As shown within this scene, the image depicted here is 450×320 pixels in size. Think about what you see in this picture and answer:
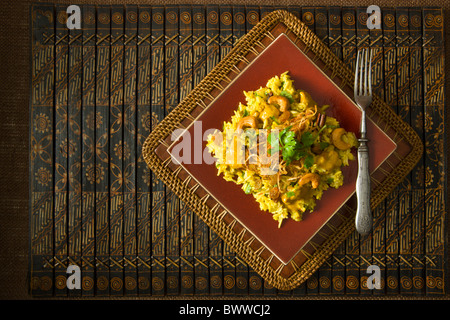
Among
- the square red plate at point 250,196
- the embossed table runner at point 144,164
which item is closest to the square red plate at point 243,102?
the square red plate at point 250,196

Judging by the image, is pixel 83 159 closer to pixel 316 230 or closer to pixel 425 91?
pixel 316 230

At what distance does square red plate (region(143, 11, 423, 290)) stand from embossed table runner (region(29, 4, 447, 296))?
7cm

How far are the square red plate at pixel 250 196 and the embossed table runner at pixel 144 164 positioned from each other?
0.07 meters

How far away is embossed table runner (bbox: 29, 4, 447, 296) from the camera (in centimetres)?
167

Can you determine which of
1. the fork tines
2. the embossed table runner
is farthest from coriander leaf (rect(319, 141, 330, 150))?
the embossed table runner

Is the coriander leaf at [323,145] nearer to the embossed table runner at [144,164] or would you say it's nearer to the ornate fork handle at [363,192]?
the ornate fork handle at [363,192]

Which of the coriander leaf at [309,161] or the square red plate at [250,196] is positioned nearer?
the coriander leaf at [309,161]

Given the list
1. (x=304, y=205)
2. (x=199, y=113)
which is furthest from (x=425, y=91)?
(x=199, y=113)

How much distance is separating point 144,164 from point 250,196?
18.8 inches

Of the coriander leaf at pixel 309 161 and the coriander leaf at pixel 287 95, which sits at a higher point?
the coriander leaf at pixel 287 95

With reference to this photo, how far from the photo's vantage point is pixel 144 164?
1672 mm

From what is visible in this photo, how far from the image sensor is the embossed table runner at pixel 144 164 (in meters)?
1.67

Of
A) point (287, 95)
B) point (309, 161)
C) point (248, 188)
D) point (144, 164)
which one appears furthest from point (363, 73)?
point (144, 164)

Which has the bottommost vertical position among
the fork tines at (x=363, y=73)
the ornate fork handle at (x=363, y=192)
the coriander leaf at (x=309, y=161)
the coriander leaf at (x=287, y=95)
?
the ornate fork handle at (x=363, y=192)
